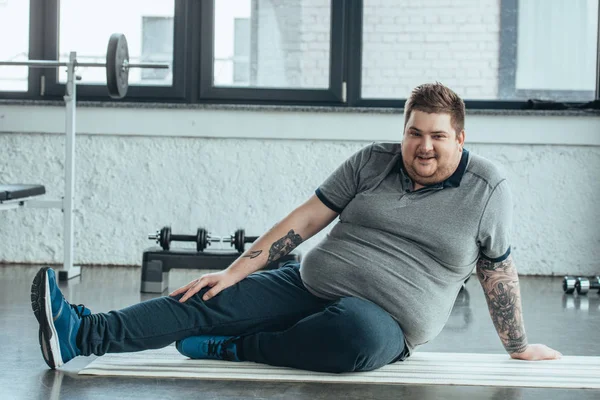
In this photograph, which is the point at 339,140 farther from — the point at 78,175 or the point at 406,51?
the point at 78,175

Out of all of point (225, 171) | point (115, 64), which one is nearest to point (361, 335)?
point (115, 64)

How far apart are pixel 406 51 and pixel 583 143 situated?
1071mm

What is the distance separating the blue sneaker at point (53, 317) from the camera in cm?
197

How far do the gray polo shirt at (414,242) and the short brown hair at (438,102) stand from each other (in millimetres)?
119

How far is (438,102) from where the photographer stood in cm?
203

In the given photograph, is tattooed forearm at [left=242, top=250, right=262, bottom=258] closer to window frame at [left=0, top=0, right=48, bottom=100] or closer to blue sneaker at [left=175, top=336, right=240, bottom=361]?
blue sneaker at [left=175, top=336, right=240, bottom=361]

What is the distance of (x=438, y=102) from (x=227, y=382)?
88 cm

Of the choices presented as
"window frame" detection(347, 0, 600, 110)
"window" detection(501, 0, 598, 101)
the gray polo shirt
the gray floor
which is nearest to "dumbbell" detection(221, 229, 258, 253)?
the gray floor

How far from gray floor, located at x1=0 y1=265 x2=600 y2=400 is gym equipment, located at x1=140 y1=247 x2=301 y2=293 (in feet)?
0.30

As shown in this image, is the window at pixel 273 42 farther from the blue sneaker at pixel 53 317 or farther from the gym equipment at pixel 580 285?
the blue sneaker at pixel 53 317

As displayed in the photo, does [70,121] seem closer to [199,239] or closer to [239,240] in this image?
[199,239]

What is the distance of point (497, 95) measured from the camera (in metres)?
4.45

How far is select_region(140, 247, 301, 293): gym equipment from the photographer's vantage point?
3.51m

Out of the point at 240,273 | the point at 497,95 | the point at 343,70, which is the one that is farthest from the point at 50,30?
the point at 240,273
